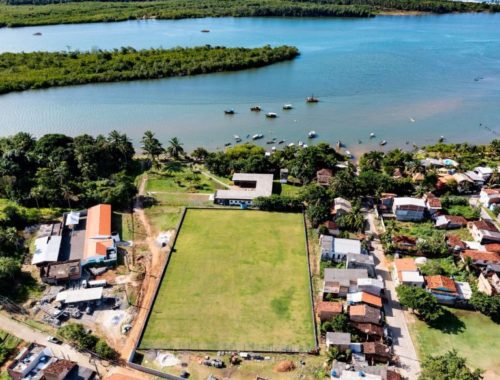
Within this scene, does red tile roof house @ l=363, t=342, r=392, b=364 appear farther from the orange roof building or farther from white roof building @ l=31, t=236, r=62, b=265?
white roof building @ l=31, t=236, r=62, b=265

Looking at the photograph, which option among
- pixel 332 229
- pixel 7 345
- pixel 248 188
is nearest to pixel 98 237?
pixel 7 345

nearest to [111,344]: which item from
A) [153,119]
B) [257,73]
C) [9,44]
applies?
[153,119]

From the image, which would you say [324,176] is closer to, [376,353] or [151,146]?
[151,146]

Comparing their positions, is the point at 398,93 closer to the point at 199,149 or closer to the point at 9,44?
the point at 199,149

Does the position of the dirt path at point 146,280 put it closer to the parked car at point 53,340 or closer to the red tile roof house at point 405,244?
the parked car at point 53,340

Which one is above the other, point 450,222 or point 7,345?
point 450,222

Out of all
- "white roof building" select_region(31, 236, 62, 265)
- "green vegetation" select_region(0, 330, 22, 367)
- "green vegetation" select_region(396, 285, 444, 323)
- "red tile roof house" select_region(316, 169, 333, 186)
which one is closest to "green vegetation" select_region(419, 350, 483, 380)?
"green vegetation" select_region(396, 285, 444, 323)
